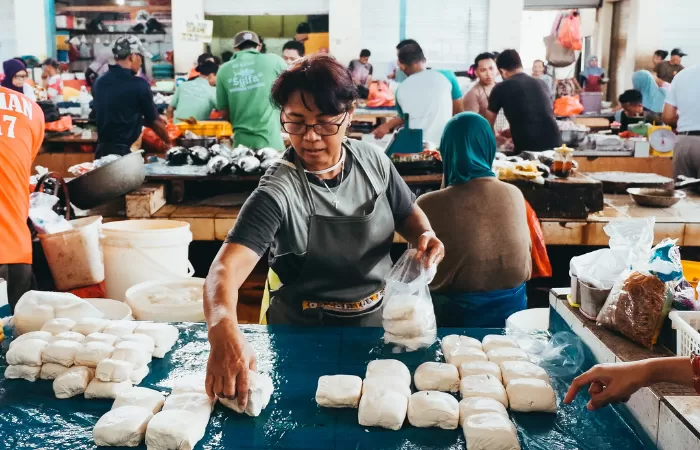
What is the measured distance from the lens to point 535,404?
1.80m

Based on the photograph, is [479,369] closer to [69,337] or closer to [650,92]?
[69,337]

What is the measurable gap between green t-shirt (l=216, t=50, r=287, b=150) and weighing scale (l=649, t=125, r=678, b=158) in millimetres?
3915

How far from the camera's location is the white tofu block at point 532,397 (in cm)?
180

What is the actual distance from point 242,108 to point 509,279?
349 cm

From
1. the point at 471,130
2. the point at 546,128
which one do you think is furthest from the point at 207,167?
the point at 546,128

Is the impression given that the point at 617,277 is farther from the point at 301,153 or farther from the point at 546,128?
the point at 546,128

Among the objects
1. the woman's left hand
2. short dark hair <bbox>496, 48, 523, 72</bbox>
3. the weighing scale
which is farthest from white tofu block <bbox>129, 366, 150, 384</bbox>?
the weighing scale

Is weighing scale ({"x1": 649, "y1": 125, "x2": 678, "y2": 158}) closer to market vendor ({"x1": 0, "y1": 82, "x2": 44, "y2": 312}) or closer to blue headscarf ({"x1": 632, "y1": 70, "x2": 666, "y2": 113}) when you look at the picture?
blue headscarf ({"x1": 632, "y1": 70, "x2": 666, "y2": 113})

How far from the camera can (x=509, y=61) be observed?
6004mm

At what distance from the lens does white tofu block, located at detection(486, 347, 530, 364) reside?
2094mm

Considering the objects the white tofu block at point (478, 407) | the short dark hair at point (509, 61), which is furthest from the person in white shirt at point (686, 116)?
the white tofu block at point (478, 407)

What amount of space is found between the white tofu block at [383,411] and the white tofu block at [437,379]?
0.17m

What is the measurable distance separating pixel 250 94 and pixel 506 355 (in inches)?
167

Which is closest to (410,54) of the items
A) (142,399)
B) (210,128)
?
(210,128)
